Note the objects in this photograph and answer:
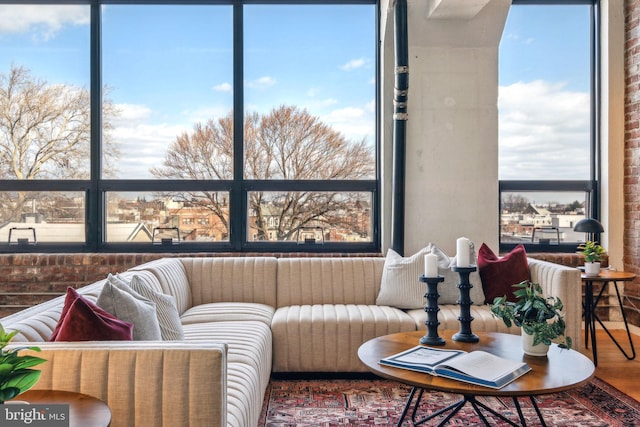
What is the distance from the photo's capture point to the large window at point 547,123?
4957 mm

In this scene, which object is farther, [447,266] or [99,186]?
[99,186]

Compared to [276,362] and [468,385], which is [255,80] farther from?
A: [468,385]

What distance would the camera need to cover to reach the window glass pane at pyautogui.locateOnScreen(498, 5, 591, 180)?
4957mm

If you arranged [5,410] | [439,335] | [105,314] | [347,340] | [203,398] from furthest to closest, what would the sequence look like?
[347,340]
[439,335]
[105,314]
[203,398]
[5,410]

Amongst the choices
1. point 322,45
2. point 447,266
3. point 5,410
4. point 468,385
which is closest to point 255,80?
point 322,45

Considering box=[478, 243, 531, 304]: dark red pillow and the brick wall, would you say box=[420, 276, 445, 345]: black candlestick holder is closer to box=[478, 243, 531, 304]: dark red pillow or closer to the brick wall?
box=[478, 243, 531, 304]: dark red pillow

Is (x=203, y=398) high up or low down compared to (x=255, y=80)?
down

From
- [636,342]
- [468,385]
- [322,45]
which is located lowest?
[636,342]

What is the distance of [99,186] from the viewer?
4.83 metres

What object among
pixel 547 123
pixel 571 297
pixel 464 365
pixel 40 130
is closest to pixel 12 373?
pixel 464 365

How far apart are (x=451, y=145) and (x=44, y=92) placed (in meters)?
3.82

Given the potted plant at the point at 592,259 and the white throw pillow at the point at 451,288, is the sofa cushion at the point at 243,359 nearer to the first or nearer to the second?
the white throw pillow at the point at 451,288

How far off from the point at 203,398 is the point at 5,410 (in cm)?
55

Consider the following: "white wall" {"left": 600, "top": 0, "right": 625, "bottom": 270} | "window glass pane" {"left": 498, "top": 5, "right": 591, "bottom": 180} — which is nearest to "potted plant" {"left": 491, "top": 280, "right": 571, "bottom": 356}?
"window glass pane" {"left": 498, "top": 5, "right": 591, "bottom": 180}
